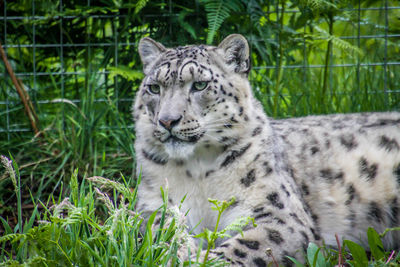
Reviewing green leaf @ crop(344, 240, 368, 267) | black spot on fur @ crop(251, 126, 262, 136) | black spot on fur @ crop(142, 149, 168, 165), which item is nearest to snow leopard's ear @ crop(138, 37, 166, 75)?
black spot on fur @ crop(142, 149, 168, 165)

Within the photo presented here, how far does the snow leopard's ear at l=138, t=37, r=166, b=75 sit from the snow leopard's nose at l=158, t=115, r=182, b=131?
→ 916 mm

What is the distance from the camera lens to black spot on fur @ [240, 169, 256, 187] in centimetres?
461

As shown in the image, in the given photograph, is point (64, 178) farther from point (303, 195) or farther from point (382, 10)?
point (382, 10)

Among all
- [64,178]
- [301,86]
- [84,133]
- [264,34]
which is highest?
[264,34]

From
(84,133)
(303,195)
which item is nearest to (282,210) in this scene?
(303,195)

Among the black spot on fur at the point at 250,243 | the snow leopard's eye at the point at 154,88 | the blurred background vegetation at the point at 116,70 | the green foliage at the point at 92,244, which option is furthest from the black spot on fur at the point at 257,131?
the blurred background vegetation at the point at 116,70

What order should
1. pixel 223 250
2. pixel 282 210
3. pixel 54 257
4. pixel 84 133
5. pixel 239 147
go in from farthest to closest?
1. pixel 84 133
2. pixel 239 147
3. pixel 282 210
4. pixel 223 250
5. pixel 54 257

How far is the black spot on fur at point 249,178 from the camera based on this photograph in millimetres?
4613

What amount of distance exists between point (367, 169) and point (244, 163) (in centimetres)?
122

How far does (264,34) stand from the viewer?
692 cm

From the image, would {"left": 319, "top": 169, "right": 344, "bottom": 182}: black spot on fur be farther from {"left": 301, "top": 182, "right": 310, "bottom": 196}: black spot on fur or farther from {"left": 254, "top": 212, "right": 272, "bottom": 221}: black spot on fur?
{"left": 254, "top": 212, "right": 272, "bottom": 221}: black spot on fur

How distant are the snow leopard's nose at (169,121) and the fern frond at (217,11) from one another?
5.59 feet

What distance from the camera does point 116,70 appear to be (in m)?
6.57

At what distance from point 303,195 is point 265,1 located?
3.03 metres
